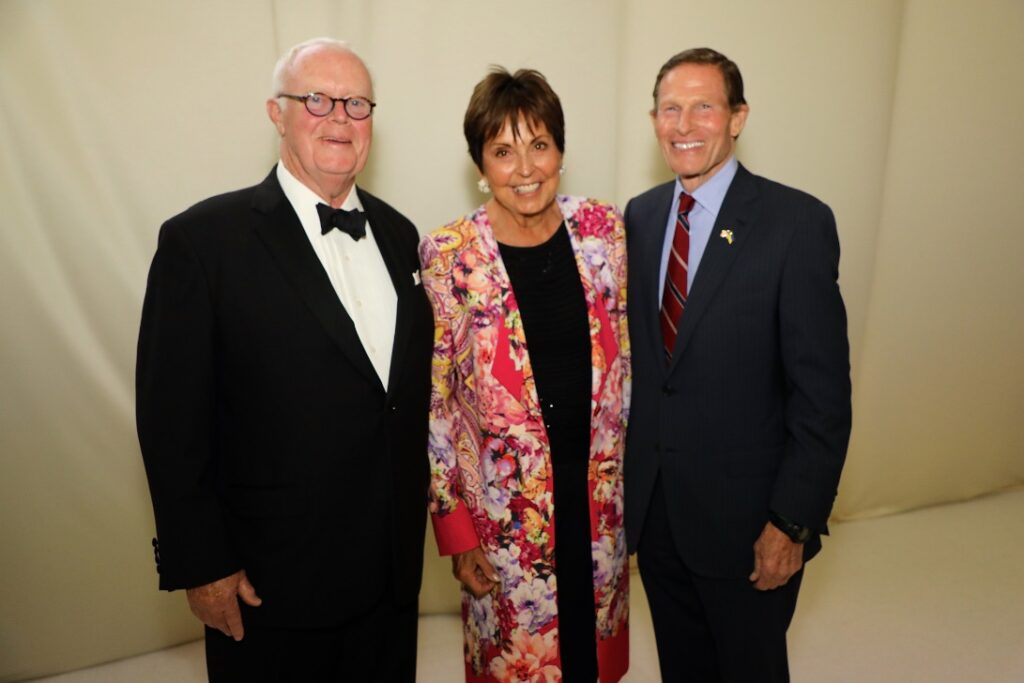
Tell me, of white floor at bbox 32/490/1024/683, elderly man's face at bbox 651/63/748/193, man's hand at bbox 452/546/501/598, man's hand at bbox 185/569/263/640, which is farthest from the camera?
white floor at bbox 32/490/1024/683

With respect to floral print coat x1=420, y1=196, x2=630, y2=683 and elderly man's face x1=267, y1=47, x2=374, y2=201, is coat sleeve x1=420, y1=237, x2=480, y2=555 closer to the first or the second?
floral print coat x1=420, y1=196, x2=630, y2=683

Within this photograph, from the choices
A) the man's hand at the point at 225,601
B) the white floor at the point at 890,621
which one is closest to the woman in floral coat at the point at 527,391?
the man's hand at the point at 225,601

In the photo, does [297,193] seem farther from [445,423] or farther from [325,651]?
[325,651]

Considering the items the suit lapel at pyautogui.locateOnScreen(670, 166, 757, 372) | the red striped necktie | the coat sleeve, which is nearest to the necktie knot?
the red striped necktie

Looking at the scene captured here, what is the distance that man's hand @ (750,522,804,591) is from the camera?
1.76m

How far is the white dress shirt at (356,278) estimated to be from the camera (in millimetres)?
1657

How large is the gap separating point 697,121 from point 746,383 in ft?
2.10

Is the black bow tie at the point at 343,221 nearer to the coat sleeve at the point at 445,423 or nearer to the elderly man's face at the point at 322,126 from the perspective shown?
the elderly man's face at the point at 322,126

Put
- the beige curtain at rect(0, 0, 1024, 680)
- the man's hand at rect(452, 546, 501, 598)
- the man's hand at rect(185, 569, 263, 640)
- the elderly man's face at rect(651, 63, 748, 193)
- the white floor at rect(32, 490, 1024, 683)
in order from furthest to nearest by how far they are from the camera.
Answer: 1. the white floor at rect(32, 490, 1024, 683)
2. the beige curtain at rect(0, 0, 1024, 680)
3. the man's hand at rect(452, 546, 501, 598)
4. the elderly man's face at rect(651, 63, 748, 193)
5. the man's hand at rect(185, 569, 263, 640)

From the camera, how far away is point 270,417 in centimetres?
158

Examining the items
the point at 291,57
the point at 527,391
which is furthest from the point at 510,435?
the point at 291,57

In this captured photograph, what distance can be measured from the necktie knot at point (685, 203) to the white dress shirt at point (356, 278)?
2.43 feet

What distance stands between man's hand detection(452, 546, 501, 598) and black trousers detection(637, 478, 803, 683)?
1.41 ft

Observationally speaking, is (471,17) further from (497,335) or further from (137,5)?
(497,335)
